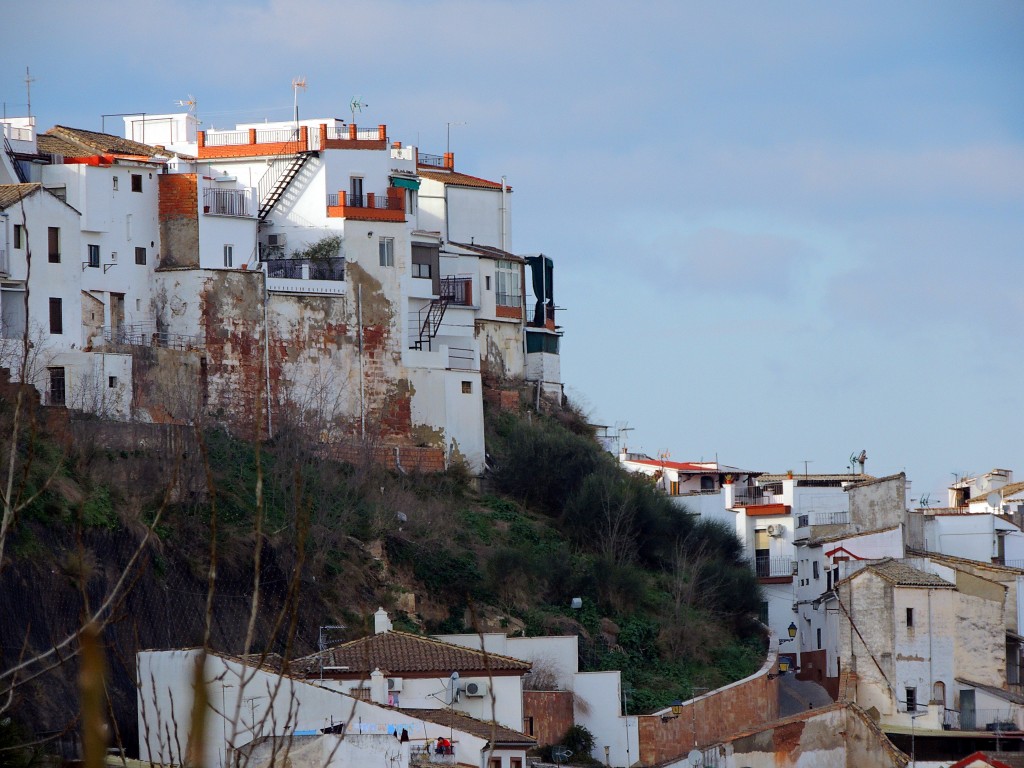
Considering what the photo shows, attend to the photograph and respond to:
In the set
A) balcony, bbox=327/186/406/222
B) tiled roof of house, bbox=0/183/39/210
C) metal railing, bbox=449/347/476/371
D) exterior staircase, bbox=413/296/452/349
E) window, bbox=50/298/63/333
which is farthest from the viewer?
metal railing, bbox=449/347/476/371

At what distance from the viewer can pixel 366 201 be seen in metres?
51.4

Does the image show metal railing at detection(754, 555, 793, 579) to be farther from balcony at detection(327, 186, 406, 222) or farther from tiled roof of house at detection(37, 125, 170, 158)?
tiled roof of house at detection(37, 125, 170, 158)

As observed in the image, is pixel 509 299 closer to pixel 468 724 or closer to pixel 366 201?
pixel 366 201

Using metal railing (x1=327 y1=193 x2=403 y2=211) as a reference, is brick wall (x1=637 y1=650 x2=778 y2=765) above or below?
below

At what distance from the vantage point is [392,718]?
98.9ft

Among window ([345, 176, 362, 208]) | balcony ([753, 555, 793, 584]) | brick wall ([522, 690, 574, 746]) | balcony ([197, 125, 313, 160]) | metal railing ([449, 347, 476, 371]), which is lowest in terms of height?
brick wall ([522, 690, 574, 746])

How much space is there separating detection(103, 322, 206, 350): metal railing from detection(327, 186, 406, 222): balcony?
573 cm

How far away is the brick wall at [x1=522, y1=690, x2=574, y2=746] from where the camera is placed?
1512 inches

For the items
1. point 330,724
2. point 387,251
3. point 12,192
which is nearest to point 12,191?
point 12,192

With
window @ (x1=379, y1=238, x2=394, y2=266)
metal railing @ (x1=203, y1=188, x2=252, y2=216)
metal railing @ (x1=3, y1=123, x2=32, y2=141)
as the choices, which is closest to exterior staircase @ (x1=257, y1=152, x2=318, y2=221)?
metal railing @ (x1=203, y1=188, x2=252, y2=216)

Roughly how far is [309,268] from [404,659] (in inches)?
704

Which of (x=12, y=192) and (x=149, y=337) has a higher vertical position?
(x=12, y=192)

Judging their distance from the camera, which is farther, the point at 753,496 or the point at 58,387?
the point at 753,496

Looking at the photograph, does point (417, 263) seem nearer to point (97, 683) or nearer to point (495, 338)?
point (495, 338)
